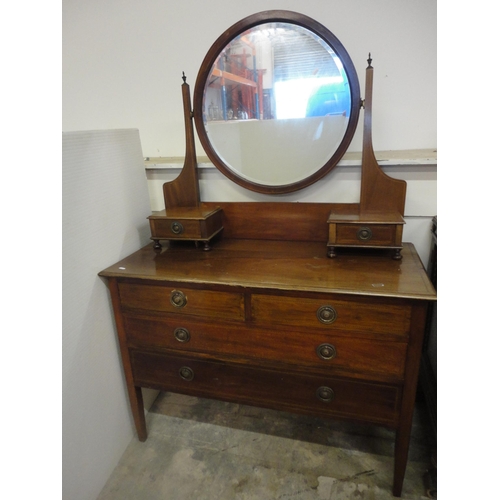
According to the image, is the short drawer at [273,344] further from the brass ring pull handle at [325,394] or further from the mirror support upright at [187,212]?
the mirror support upright at [187,212]

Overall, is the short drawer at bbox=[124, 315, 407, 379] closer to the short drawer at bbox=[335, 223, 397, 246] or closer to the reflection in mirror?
the short drawer at bbox=[335, 223, 397, 246]

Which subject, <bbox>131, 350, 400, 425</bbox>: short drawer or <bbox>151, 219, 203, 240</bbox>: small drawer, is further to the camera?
<bbox>151, 219, 203, 240</bbox>: small drawer

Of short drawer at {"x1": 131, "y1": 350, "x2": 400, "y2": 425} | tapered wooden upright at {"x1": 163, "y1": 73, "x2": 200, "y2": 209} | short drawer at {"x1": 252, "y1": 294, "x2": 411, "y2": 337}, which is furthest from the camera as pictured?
tapered wooden upright at {"x1": 163, "y1": 73, "x2": 200, "y2": 209}

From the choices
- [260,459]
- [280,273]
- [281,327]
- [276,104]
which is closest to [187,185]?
[276,104]

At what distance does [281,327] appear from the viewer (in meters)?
1.01

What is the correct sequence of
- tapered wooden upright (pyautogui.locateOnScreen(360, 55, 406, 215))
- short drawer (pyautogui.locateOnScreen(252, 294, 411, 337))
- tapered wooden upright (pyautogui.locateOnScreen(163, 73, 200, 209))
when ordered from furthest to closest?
tapered wooden upright (pyautogui.locateOnScreen(163, 73, 200, 209))
tapered wooden upright (pyautogui.locateOnScreen(360, 55, 406, 215))
short drawer (pyautogui.locateOnScreen(252, 294, 411, 337))

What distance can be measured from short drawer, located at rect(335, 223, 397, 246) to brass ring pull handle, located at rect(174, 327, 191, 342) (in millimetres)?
574

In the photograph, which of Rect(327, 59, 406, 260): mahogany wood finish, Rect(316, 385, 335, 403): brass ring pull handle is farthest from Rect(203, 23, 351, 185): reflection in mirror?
Rect(316, 385, 335, 403): brass ring pull handle

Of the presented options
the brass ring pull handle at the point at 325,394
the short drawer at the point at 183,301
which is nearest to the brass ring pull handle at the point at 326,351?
the brass ring pull handle at the point at 325,394

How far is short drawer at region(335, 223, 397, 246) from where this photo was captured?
3.45 ft

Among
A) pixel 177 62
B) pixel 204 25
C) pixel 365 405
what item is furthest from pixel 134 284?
pixel 204 25

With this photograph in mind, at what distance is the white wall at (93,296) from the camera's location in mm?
1005

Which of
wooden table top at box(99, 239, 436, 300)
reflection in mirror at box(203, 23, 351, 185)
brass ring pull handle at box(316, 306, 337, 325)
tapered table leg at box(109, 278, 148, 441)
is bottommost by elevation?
tapered table leg at box(109, 278, 148, 441)

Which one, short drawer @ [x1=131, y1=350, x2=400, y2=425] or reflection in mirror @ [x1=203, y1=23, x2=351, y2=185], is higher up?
reflection in mirror @ [x1=203, y1=23, x2=351, y2=185]
